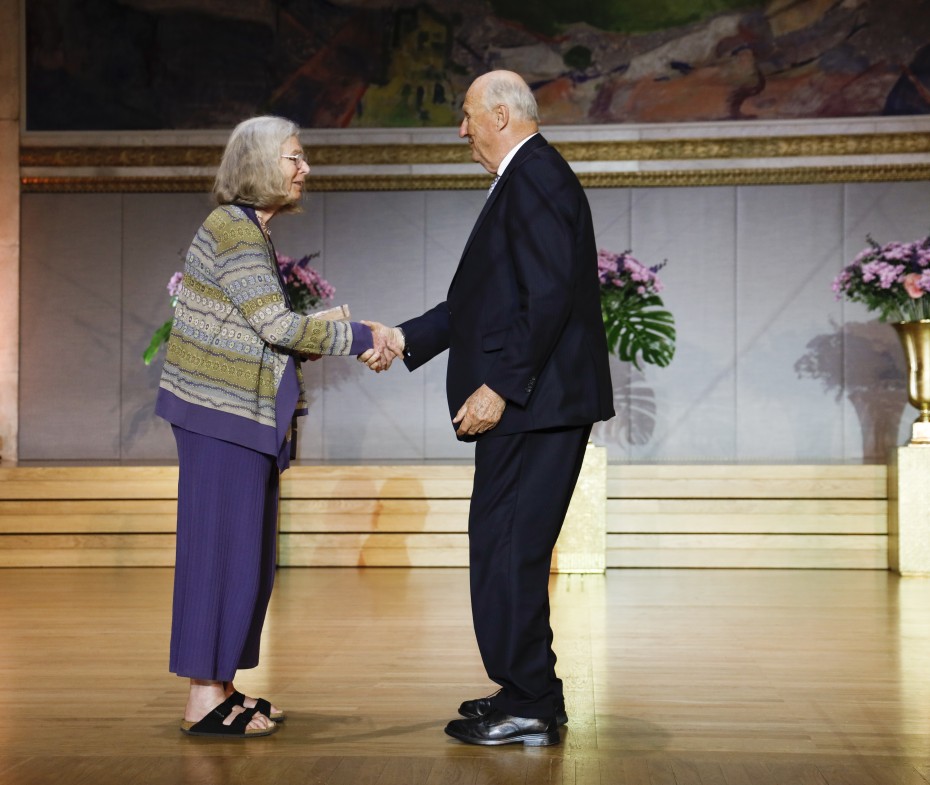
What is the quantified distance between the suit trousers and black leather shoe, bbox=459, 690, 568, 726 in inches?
3.4

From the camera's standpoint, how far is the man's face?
9.51 ft

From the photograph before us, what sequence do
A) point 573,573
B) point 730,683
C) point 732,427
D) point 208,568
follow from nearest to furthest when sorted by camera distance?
point 208,568
point 730,683
point 573,573
point 732,427

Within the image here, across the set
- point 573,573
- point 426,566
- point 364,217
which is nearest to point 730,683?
point 573,573

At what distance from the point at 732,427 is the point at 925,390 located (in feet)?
8.57

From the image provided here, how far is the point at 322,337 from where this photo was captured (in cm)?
299

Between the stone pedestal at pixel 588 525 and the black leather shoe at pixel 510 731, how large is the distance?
3.46m

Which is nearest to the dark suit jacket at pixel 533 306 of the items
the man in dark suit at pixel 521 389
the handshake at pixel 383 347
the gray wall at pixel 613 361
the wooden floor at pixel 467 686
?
the man in dark suit at pixel 521 389

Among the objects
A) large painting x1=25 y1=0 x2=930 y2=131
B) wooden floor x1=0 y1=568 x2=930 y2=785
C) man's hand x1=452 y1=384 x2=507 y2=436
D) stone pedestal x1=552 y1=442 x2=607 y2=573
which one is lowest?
wooden floor x1=0 y1=568 x2=930 y2=785

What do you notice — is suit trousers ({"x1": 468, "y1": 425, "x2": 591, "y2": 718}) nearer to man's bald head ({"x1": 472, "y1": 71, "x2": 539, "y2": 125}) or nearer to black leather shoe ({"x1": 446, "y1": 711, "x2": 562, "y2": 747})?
black leather shoe ({"x1": 446, "y1": 711, "x2": 562, "y2": 747})

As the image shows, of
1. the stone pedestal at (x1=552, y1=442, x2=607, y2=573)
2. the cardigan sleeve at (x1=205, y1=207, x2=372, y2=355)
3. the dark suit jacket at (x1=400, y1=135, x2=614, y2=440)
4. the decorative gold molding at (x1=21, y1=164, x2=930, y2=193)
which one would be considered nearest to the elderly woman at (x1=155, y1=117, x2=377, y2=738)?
the cardigan sleeve at (x1=205, y1=207, x2=372, y2=355)

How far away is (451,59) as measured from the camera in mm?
9406

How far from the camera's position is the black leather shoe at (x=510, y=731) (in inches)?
110

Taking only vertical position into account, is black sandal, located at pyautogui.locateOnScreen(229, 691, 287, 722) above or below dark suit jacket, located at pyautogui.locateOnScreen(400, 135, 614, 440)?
below

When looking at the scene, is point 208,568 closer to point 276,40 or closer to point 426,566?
point 426,566
